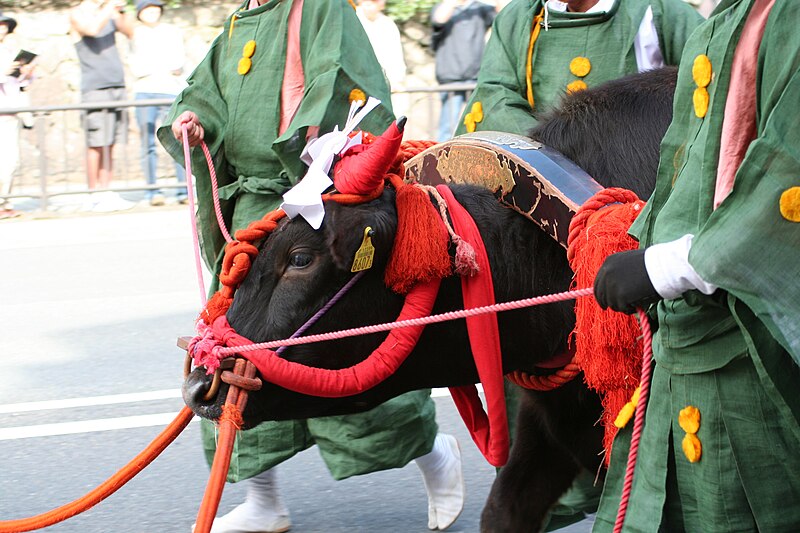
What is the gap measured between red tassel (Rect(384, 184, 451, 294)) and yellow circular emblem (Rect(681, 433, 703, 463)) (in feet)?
2.51

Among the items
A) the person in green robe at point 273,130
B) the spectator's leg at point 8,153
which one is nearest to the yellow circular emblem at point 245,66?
the person in green robe at point 273,130

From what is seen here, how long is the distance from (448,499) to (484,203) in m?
1.58

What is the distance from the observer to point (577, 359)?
2.59m

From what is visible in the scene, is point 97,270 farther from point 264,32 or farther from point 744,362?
point 744,362

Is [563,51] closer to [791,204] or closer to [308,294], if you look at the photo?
[308,294]

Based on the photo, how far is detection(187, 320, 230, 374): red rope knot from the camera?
2.58m

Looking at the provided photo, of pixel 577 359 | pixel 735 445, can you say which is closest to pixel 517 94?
pixel 577 359

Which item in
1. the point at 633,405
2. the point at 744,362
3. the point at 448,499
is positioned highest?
the point at 744,362

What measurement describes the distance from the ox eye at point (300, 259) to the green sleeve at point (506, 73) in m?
1.23

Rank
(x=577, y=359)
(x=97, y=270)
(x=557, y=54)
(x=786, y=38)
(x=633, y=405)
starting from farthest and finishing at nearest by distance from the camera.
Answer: (x=97, y=270) < (x=557, y=54) < (x=577, y=359) < (x=633, y=405) < (x=786, y=38)

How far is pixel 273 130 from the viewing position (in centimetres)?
388

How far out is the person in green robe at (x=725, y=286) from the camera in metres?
1.87

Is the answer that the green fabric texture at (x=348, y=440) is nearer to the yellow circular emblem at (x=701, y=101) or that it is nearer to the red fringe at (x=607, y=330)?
the red fringe at (x=607, y=330)

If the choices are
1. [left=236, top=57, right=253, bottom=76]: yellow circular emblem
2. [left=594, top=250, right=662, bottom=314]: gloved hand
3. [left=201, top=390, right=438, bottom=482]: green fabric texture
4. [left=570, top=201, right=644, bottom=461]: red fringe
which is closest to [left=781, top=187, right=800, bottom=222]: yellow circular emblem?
[left=594, top=250, right=662, bottom=314]: gloved hand
